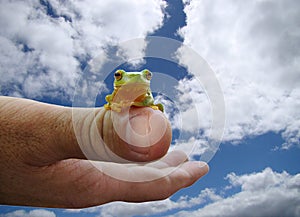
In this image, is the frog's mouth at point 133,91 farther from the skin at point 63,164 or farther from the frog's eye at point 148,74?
the skin at point 63,164

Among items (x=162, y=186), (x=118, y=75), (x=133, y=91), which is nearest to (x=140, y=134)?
(x=133, y=91)

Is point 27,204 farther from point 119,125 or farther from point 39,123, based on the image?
point 119,125

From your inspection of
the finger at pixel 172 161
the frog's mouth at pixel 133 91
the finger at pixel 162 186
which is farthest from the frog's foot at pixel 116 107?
the finger at pixel 172 161

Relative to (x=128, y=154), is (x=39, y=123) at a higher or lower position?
higher

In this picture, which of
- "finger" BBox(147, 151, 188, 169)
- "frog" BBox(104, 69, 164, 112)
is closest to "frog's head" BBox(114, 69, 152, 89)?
"frog" BBox(104, 69, 164, 112)

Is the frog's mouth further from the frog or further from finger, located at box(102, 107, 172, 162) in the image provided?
finger, located at box(102, 107, 172, 162)

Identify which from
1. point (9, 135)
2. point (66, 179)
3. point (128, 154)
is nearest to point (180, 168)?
point (66, 179)

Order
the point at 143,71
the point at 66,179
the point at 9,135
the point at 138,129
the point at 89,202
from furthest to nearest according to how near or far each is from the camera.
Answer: the point at 89,202 < the point at 66,179 < the point at 9,135 < the point at 143,71 < the point at 138,129
